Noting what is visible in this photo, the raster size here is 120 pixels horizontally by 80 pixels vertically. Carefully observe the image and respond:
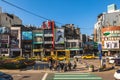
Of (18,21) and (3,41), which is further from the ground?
(18,21)

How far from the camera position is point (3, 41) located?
94.4 m

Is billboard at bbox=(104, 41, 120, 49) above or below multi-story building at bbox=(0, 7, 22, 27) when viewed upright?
below

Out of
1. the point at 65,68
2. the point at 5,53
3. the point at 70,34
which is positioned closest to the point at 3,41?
the point at 5,53

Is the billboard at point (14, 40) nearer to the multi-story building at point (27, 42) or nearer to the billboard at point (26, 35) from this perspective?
the billboard at point (26, 35)

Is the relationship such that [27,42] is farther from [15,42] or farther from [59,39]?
[59,39]

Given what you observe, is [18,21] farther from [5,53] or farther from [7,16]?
[5,53]

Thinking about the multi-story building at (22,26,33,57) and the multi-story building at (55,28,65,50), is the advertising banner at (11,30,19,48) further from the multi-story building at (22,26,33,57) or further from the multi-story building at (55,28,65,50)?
the multi-story building at (55,28,65,50)

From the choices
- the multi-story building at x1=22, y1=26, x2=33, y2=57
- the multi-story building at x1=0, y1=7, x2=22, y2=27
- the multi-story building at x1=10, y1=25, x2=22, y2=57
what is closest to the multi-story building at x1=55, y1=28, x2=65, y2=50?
the multi-story building at x1=22, y1=26, x2=33, y2=57

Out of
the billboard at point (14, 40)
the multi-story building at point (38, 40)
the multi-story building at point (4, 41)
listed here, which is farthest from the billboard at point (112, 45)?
the multi-story building at point (4, 41)

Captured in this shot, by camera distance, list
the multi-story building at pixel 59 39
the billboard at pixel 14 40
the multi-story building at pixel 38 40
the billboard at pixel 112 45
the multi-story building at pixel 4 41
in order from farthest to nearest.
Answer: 1. the multi-story building at pixel 59 39
2. the multi-story building at pixel 38 40
3. the billboard at pixel 112 45
4. the billboard at pixel 14 40
5. the multi-story building at pixel 4 41

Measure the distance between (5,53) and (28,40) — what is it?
9.07m

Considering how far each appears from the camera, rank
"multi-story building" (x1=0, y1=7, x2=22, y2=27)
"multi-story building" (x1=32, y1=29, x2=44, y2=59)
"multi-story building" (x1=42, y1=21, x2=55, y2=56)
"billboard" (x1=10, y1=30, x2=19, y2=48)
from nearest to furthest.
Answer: "billboard" (x1=10, y1=30, x2=19, y2=48)
"multi-story building" (x1=42, y1=21, x2=55, y2=56)
"multi-story building" (x1=32, y1=29, x2=44, y2=59)
"multi-story building" (x1=0, y1=7, x2=22, y2=27)

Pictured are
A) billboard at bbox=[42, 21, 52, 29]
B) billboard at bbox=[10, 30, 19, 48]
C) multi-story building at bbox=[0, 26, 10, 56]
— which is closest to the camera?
multi-story building at bbox=[0, 26, 10, 56]

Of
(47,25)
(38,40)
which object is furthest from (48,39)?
(47,25)
